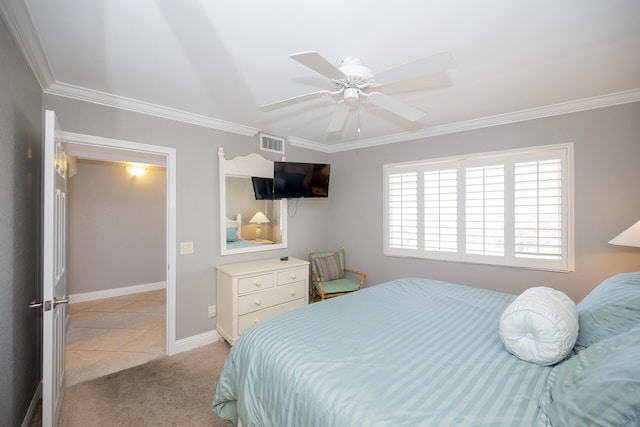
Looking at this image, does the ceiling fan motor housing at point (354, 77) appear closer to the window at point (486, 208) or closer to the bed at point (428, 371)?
the bed at point (428, 371)

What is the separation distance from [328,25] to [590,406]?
6.19ft

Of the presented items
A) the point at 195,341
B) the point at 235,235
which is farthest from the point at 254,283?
the point at 195,341

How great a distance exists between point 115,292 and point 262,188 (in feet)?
10.9

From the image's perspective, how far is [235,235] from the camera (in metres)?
3.24

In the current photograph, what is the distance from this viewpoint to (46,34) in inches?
62.1

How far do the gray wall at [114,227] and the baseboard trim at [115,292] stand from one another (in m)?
0.06

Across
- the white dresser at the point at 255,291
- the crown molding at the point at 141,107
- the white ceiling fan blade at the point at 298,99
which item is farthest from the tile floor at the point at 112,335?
the white ceiling fan blade at the point at 298,99

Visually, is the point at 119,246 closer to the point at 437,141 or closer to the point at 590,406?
the point at 437,141

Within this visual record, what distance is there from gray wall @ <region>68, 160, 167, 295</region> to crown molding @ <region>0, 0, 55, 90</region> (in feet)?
9.51

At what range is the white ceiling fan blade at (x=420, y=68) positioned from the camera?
52.1 inches

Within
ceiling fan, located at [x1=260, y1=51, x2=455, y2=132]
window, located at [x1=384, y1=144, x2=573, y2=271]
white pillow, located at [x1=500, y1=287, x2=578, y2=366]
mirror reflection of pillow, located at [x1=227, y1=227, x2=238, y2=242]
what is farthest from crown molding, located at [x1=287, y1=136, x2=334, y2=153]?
white pillow, located at [x1=500, y1=287, x2=578, y2=366]

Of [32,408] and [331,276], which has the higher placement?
[331,276]

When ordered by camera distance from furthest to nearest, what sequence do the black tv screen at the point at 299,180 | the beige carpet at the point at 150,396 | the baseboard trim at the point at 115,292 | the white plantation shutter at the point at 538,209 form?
the baseboard trim at the point at 115,292
the black tv screen at the point at 299,180
the white plantation shutter at the point at 538,209
the beige carpet at the point at 150,396

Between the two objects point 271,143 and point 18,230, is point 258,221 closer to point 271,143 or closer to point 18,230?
point 271,143
